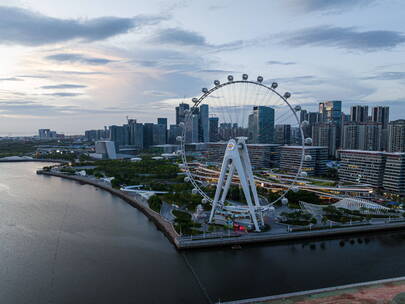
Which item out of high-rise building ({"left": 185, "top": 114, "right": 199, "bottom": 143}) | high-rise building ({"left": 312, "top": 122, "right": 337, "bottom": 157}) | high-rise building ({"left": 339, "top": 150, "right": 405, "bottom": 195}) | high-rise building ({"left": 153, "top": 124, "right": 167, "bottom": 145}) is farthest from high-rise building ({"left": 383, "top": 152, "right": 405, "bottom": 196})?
high-rise building ({"left": 153, "top": 124, "right": 167, "bottom": 145})

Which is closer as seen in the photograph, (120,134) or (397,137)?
(397,137)

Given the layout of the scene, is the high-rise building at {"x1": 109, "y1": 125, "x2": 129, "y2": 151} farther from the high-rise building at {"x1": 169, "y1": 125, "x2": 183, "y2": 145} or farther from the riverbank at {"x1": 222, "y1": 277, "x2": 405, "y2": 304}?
the riverbank at {"x1": 222, "y1": 277, "x2": 405, "y2": 304}

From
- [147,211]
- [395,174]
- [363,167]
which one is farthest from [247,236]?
[363,167]

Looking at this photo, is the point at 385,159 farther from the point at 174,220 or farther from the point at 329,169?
the point at 174,220

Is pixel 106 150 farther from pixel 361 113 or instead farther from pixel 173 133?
pixel 361 113

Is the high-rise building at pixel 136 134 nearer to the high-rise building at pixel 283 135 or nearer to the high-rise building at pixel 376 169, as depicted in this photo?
the high-rise building at pixel 283 135
